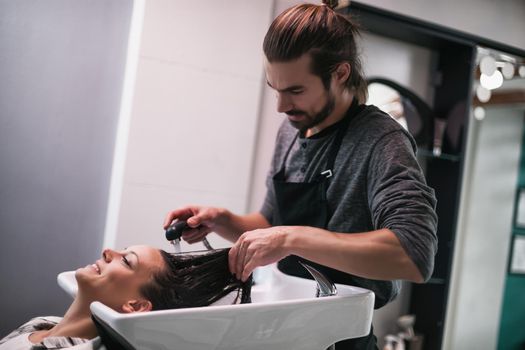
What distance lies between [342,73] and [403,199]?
1.63 ft

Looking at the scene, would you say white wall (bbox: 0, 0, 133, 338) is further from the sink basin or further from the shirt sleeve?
the shirt sleeve

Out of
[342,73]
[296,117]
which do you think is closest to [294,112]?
[296,117]

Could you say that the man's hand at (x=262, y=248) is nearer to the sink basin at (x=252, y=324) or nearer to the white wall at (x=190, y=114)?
the sink basin at (x=252, y=324)

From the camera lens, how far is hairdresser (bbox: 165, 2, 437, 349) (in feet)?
4.15

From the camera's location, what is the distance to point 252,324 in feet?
3.80

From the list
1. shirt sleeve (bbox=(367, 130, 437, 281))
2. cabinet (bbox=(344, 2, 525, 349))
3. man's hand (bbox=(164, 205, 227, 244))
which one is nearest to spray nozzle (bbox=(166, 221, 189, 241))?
man's hand (bbox=(164, 205, 227, 244))

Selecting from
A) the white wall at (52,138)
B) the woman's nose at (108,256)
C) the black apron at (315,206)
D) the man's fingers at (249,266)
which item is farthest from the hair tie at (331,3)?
the white wall at (52,138)

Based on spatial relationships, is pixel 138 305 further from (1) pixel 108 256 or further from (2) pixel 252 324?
(2) pixel 252 324

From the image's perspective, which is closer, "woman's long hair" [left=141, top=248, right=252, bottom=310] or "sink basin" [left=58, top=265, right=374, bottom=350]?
"sink basin" [left=58, top=265, right=374, bottom=350]

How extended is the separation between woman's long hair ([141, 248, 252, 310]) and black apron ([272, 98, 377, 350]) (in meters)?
0.27

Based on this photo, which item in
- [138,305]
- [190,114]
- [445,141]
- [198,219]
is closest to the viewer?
[138,305]

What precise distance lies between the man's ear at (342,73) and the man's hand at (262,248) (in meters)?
0.57

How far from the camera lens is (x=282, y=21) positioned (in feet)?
5.10

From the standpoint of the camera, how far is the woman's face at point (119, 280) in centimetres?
142
